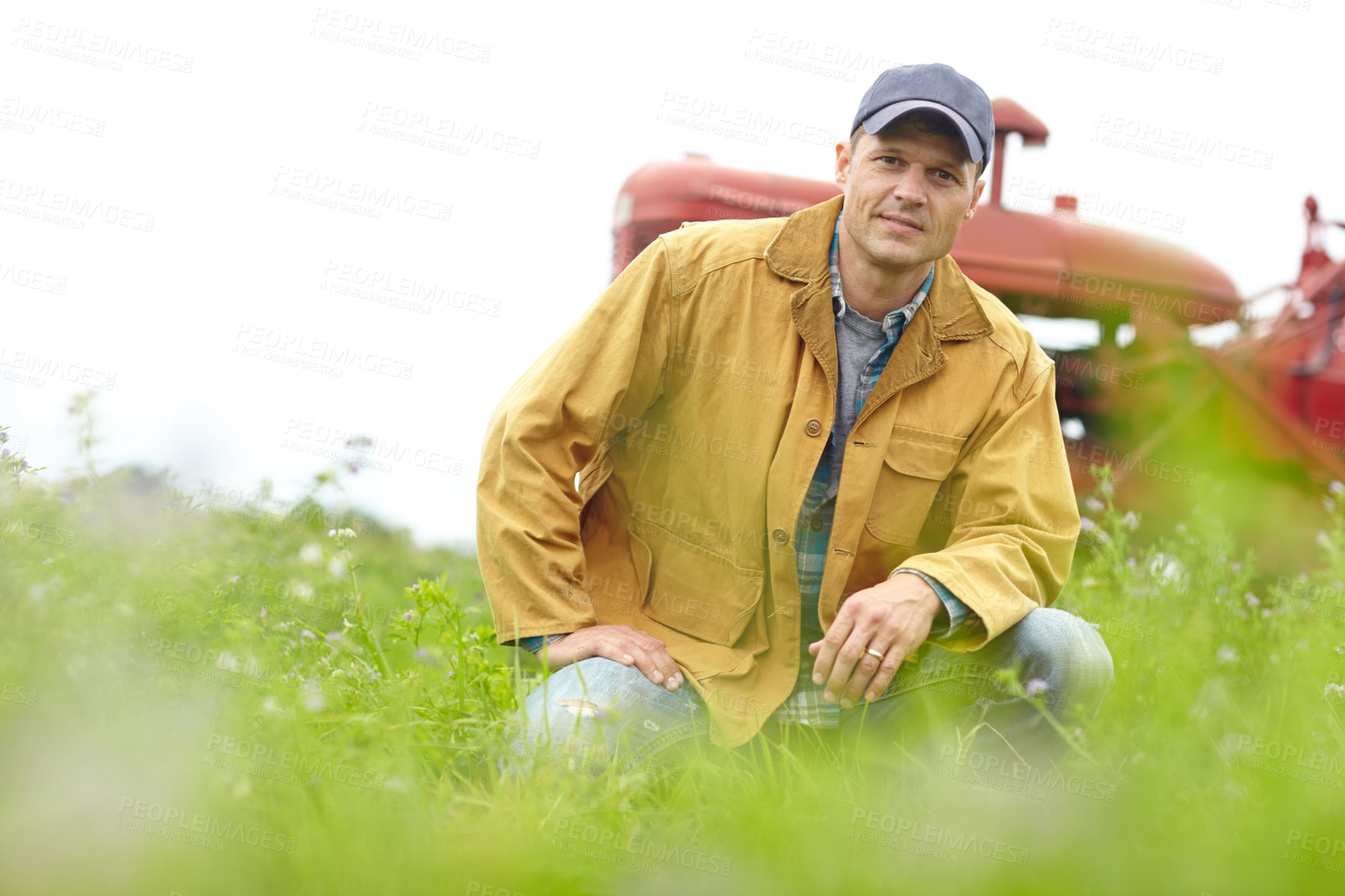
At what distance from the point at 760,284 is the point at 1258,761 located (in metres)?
1.55

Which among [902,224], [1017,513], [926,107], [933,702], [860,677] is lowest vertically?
[933,702]

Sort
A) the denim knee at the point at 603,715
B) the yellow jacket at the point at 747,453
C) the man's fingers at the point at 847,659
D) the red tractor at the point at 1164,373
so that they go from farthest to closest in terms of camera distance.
A: the red tractor at the point at 1164,373, the yellow jacket at the point at 747,453, the man's fingers at the point at 847,659, the denim knee at the point at 603,715

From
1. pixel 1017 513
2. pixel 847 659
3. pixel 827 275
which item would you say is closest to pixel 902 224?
pixel 827 275

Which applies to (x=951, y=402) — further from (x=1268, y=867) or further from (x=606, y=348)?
(x=1268, y=867)

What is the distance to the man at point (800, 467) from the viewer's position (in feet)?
7.87

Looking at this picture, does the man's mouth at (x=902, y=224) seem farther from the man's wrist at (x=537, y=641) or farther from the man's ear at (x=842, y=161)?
the man's wrist at (x=537, y=641)

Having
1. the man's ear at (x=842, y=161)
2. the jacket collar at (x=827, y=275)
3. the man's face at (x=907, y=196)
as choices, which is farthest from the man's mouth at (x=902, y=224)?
the man's ear at (x=842, y=161)

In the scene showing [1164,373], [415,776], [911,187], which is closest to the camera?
[415,776]

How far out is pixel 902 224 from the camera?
2.53 metres

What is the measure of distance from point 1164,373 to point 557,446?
380 centimetres

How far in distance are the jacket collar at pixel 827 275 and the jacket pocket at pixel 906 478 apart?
0.24 metres

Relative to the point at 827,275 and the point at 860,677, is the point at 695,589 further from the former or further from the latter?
the point at 827,275

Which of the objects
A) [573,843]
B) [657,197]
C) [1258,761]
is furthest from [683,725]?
[657,197]

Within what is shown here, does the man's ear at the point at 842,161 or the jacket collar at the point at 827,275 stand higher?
the man's ear at the point at 842,161
